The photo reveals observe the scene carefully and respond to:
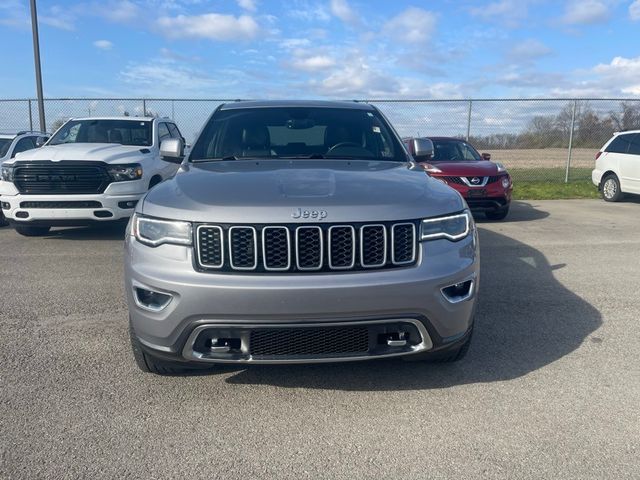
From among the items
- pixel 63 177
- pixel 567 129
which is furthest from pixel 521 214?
pixel 63 177

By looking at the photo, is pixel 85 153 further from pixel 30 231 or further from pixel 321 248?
pixel 321 248

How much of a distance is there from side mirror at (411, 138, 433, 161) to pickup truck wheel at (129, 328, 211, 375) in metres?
2.71

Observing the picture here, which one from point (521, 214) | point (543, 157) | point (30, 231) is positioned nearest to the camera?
point (30, 231)

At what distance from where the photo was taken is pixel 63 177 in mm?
7844

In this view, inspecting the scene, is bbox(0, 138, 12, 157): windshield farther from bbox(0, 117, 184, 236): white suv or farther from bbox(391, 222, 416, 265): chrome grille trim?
bbox(391, 222, 416, 265): chrome grille trim

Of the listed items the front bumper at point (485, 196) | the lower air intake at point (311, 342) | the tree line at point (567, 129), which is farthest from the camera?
the tree line at point (567, 129)

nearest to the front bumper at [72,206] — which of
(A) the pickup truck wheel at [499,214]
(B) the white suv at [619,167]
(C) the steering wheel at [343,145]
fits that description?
(C) the steering wheel at [343,145]

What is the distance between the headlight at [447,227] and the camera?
315 cm

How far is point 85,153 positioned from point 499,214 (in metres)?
7.00

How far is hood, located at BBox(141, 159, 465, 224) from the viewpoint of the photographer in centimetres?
303

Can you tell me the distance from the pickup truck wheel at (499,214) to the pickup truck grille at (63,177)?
6.57 metres

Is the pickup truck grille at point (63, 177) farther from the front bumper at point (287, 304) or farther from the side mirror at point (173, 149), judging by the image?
the front bumper at point (287, 304)

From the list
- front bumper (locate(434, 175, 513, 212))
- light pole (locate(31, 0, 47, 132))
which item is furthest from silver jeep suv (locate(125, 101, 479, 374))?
light pole (locate(31, 0, 47, 132))

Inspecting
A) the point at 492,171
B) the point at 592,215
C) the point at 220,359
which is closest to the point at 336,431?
the point at 220,359
